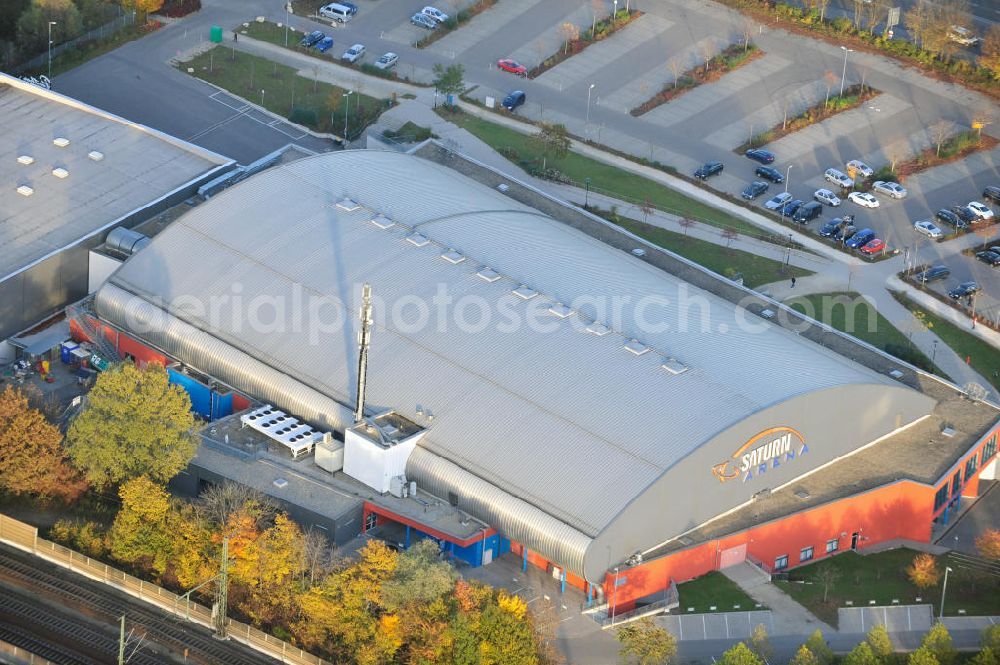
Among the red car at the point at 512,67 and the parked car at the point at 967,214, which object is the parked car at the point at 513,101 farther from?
the parked car at the point at 967,214

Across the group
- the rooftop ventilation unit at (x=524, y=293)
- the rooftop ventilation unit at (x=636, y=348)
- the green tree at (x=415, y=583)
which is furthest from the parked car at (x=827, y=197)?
the green tree at (x=415, y=583)

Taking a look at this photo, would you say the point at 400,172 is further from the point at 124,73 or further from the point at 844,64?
the point at 844,64

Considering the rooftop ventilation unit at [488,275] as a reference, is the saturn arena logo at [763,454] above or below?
below

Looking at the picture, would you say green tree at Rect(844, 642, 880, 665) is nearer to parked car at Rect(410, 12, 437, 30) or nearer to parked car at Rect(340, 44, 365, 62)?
parked car at Rect(340, 44, 365, 62)

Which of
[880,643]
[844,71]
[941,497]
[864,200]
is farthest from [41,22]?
[880,643]

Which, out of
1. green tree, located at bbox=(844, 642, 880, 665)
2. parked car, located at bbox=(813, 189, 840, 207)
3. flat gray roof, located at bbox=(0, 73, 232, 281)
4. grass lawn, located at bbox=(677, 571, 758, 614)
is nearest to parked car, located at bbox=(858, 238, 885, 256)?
parked car, located at bbox=(813, 189, 840, 207)

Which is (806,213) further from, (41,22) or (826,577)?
(41,22)
